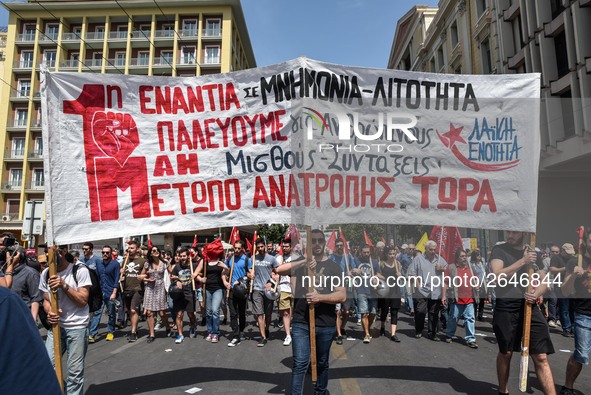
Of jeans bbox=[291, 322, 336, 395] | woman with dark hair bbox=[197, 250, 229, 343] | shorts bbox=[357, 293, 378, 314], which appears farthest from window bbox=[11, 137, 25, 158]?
jeans bbox=[291, 322, 336, 395]

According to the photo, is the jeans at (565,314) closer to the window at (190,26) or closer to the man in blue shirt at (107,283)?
the man in blue shirt at (107,283)

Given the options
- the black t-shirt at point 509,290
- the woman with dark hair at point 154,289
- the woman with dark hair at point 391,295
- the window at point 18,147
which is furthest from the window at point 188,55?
the black t-shirt at point 509,290

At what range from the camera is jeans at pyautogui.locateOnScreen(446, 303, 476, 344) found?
25.9 ft

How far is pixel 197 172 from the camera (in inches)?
180

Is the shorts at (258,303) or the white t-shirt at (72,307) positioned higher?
the white t-shirt at (72,307)

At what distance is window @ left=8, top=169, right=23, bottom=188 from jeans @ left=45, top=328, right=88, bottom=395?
43.3m

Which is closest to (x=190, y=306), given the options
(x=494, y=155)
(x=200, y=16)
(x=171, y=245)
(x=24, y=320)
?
(x=494, y=155)

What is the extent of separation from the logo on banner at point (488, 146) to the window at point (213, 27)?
40.6m

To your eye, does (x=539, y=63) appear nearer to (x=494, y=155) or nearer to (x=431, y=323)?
(x=431, y=323)

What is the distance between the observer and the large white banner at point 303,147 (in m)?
4.42

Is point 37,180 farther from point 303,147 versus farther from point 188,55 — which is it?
point 303,147

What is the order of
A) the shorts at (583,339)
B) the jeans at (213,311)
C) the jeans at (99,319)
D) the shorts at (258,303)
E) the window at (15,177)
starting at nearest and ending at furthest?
the shorts at (583,339), the jeans at (213,311), the shorts at (258,303), the jeans at (99,319), the window at (15,177)

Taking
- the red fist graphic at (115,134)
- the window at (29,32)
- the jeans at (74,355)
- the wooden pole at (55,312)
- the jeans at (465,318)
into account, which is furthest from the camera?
the window at (29,32)

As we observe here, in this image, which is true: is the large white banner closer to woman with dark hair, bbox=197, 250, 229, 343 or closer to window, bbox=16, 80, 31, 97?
woman with dark hair, bbox=197, 250, 229, 343
